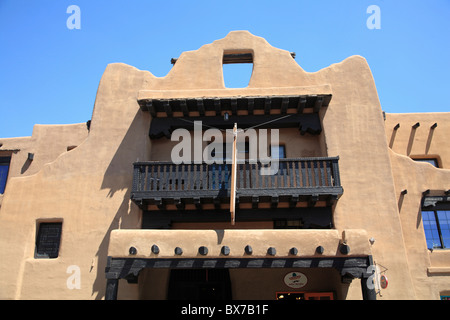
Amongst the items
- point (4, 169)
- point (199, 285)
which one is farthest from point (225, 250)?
point (4, 169)

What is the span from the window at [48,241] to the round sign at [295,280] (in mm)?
8196

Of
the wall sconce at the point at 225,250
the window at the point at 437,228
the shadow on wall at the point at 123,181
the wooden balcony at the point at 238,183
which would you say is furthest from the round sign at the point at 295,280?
the shadow on wall at the point at 123,181

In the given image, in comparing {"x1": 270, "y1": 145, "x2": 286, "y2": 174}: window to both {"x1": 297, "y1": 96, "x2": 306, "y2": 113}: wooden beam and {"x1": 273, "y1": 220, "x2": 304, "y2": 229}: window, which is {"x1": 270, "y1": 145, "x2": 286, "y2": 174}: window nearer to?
{"x1": 297, "y1": 96, "x2": 306, "y2": 113}: wooden beam

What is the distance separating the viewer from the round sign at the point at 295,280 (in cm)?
1373

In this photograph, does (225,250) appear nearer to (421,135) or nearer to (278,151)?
(278,151)

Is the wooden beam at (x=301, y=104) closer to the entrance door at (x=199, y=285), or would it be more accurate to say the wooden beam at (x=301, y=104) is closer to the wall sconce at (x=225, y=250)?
the wall sconce at (x=225, y=250)

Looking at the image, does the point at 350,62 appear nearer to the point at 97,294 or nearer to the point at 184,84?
the point at 184,84

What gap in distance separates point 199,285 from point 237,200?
3.74 m

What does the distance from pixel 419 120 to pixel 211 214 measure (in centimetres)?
987

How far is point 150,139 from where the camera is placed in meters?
15.4

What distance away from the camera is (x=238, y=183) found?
525 inches

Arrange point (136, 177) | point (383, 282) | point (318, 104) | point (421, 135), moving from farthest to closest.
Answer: point (421, 135) → point (318, 104) → point (136, 177) → point (383, 282)

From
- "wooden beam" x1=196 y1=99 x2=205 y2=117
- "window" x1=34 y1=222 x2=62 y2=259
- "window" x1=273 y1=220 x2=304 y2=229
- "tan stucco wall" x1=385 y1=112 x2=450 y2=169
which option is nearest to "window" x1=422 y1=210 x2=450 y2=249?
"tan stucco wall" x1=385 y1=112 x2=450 y2=169

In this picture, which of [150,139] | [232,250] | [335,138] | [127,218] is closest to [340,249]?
[232,250]
